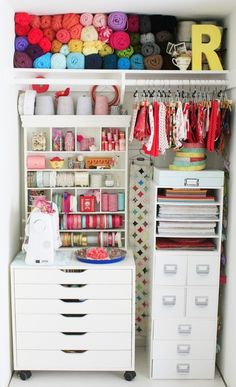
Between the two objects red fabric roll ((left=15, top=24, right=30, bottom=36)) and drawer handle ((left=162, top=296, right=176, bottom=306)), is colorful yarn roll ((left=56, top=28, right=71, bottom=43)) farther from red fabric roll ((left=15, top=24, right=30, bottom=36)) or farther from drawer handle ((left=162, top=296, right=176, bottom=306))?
drawer handle ((left=162, top=296, right=176, bottom=306))

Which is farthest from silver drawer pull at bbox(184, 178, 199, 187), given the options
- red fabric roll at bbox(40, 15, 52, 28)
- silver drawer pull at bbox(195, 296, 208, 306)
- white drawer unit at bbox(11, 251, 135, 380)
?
red fabric roll at bbox(40, 15, 52, 28)

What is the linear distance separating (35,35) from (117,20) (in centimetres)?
56

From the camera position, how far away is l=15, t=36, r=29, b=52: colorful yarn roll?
123 inches

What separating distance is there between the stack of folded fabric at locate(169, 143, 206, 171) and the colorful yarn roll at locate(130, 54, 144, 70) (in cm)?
64

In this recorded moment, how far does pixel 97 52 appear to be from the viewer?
318cm

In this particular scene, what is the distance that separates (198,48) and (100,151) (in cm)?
96

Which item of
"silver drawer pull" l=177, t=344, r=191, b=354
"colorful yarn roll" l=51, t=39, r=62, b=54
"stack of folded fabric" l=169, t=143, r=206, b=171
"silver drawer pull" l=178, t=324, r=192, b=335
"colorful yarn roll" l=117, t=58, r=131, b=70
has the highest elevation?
"colorful yarn roll" l=51, t=39, r=62, b=54

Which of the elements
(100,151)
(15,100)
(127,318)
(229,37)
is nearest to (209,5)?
(229,37)

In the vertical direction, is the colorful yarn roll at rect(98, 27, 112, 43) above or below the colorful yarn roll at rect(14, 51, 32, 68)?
above

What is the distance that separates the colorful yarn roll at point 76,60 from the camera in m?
3.16

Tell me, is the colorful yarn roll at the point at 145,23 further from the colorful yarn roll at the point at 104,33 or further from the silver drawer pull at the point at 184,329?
the silver drawer pull at the point at 184,329

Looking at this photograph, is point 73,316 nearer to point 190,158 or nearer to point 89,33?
point 190,158

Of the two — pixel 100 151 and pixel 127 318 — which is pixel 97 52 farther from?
pixel 127 318

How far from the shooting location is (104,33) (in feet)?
10.3
